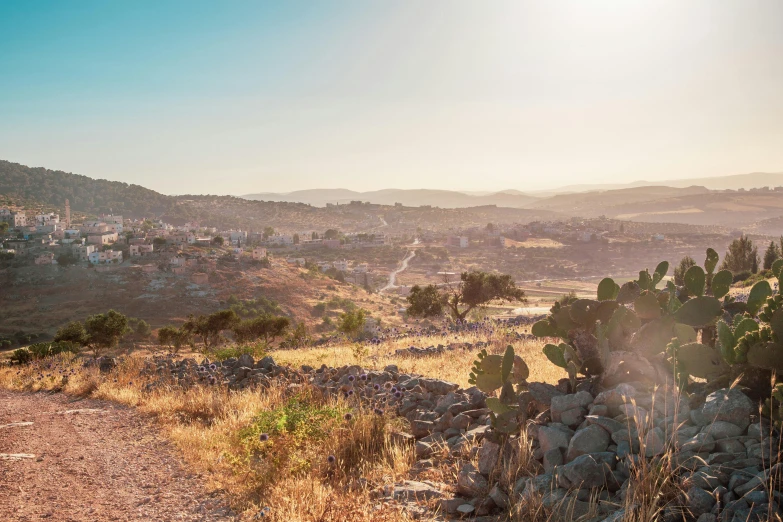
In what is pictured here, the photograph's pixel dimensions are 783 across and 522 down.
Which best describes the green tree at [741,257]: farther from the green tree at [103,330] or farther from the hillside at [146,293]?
the green tree at [103,330]

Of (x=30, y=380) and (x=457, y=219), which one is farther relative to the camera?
(x=457, y=219)

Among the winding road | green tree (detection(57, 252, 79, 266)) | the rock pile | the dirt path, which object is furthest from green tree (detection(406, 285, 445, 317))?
green tree (detection(57, 252, 79, 266))

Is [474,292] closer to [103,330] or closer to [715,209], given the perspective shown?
[103,330]

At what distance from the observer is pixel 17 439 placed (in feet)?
18.7

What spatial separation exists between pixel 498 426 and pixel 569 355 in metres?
1.02

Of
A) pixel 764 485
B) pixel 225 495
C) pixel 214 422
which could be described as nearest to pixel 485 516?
pixel 764 485

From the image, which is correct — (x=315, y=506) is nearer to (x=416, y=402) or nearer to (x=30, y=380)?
(x=416, y=402)

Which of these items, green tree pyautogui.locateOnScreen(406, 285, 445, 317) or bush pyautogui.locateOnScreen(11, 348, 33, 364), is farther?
green tree pyautogui.locateOnScreen(406, 285, 445, 317)

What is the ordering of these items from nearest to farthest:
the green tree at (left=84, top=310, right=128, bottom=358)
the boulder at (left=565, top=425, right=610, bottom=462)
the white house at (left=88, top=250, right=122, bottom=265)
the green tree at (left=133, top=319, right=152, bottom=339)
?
Answer: the boulder at (left=565, top=425, right=610, bottom=462) < the green tree at (left=84, top=310, right=128, bottom=358) < the green tree at (left=133, top=319, right=152, bottom=339) < the white house at (left=88, top=250, right=122, bottom=265)

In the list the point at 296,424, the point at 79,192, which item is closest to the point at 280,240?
the point at 79,192

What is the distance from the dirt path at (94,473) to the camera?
383 cm

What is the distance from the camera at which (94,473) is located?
4.65m

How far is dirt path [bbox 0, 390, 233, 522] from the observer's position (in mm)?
3834

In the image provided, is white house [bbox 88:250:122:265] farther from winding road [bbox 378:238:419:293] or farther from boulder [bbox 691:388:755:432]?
boulder [bbox 691:388:755:432]
